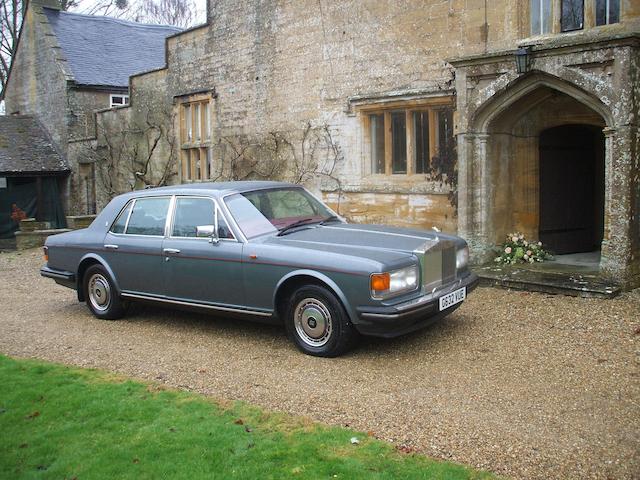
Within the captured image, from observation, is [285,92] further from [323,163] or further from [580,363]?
[580,363]

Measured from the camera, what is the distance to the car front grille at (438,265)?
6215 millimetres

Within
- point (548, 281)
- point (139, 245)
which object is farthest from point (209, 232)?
point (548, 281)

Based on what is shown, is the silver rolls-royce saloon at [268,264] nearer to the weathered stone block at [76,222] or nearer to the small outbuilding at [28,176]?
the weathered stone block at [76,222]

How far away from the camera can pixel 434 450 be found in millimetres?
4184

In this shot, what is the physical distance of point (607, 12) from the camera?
9000mm

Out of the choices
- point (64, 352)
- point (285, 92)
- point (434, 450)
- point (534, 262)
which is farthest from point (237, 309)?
point (285, 92)

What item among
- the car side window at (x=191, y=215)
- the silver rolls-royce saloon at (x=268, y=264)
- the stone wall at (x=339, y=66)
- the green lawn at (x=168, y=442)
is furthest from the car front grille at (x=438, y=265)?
the stone wall at (x=339, y=66)

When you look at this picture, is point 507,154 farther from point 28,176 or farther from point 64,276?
point 28,176

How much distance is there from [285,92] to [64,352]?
27.7ft

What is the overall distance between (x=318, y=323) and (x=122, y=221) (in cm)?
321

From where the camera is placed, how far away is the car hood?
246 inches

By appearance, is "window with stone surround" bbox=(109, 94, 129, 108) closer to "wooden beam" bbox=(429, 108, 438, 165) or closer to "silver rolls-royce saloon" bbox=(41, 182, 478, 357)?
"wooden beam" bbox=(429, 108, 438, 165)

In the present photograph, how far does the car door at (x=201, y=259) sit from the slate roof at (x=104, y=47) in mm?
16297

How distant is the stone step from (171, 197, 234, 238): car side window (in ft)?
13.8
